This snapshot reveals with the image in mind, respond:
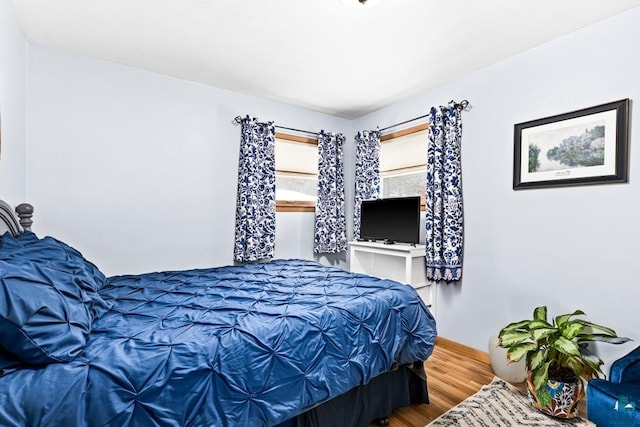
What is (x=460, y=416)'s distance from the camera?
6.31 ft

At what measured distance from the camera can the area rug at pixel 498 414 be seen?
1.86 meters

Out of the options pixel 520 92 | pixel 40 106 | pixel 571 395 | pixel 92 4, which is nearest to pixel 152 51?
pixel 92 4

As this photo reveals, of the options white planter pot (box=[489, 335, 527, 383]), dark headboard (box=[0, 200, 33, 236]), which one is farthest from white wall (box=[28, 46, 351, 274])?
white planter pot (box=[489, 335, 527, 383])

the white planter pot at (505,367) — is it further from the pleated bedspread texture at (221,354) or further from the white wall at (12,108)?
the white wall at (12,108)

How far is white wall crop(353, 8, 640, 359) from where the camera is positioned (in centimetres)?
205

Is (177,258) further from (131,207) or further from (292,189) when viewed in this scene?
(292,189)

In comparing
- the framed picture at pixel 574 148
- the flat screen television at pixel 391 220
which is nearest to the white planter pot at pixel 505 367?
the flat screen television at pixel 391 220

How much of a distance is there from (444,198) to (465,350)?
1.41m

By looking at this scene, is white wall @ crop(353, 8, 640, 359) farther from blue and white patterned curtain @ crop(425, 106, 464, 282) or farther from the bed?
the bed

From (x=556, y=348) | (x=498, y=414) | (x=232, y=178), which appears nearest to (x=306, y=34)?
(x=232, y=178)

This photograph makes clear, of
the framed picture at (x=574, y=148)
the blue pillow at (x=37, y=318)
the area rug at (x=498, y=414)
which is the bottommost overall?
the area rug at (x=498, y=414)

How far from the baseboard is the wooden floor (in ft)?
0.08

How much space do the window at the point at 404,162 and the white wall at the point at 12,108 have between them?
330cm

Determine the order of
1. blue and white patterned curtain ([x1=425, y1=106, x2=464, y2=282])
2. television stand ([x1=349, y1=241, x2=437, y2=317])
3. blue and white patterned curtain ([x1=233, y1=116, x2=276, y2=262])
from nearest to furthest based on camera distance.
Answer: blue and white patterned curtain ([x1=425, y1=106, x2=464, y2=282]) → television stand ([x1=349, y1=241, x2=437, y2=317]) → blue and white patterned curtain ([x1=233, y1=116, x2=276, y2=262])
